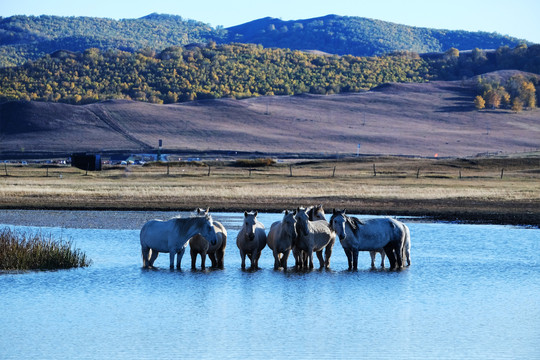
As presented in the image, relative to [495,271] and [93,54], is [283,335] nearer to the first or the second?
[495,271]

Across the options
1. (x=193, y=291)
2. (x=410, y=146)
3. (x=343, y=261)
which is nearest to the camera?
(x=193, y=291)

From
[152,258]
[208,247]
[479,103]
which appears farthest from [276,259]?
[479,103]

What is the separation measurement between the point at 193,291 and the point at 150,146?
105663mm

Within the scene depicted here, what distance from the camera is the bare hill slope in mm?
126938

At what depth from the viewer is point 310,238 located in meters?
19.6

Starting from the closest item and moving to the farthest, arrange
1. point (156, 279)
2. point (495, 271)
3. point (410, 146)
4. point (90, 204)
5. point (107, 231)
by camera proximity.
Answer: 1. point (156, 279)
2. point (495, 271)
3. point (107, 231)
4. point (90, 204)
5. point (410, 146)

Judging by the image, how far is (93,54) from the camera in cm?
18988

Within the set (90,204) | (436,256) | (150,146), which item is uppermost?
(436,256)

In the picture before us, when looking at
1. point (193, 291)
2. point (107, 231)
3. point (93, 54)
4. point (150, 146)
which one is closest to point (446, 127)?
point (150, 146)

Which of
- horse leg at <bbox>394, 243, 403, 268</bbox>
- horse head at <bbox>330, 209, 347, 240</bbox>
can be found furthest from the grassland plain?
horse head at <bbox>330, 209, 347, 240</bbox>

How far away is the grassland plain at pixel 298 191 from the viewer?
37.4 metres

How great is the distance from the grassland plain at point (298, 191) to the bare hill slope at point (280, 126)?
2142 inches

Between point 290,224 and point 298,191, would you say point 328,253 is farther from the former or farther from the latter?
point 298,191

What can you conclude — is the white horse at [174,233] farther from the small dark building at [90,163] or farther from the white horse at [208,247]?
the small dark building at [90,163]
